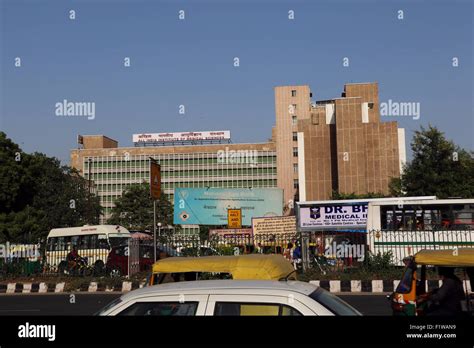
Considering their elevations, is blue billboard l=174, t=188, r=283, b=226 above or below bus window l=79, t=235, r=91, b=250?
above

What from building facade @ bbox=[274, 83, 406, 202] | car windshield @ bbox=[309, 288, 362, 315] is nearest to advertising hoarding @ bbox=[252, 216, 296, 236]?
car windshield @ bbox=[309, 288, 362, 315]

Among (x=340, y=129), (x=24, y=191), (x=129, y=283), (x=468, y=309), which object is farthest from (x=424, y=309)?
(x=340, y=129)

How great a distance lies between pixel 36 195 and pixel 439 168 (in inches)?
1341

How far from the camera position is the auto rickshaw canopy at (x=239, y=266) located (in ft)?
23.9

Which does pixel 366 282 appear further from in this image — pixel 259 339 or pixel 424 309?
pixel 259 339

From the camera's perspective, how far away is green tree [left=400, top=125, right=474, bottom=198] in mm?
39969

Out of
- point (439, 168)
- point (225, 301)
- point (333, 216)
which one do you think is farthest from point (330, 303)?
point (439, 168)

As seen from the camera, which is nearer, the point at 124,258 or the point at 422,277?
the point at 422,277

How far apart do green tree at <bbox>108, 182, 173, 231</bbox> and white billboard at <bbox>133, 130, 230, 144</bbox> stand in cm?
3062

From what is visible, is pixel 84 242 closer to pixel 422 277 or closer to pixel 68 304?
pixel 68 304

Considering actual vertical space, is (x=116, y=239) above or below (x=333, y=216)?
below

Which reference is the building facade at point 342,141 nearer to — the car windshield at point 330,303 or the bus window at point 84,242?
the bus window at point 84,242

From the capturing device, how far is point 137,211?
63.2 metres

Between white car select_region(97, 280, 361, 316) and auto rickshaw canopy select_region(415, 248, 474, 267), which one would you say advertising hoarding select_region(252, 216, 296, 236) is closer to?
auto rickshaw canopy select_region(415, 248, 474, 267)
